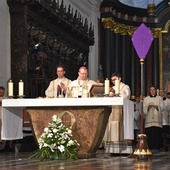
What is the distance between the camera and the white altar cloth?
10253 mm

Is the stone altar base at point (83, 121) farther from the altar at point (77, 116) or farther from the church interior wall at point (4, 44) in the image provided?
the church interior wall at point (4, 44)

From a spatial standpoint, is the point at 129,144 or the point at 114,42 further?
the point at 114,42

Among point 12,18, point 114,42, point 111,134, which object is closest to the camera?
point 111,134

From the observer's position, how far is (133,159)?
10695mm

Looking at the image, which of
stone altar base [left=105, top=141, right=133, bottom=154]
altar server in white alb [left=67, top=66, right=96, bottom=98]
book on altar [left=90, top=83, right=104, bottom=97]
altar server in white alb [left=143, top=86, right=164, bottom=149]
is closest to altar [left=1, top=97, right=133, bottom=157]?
book on altar [left=90, top=83, right=104, bottom=97]

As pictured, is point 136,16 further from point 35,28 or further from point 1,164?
point 1,164

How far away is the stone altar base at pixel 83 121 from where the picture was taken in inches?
419

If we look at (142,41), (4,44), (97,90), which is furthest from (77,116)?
(4,44)

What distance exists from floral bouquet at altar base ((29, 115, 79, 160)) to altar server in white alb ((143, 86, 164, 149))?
249 inches

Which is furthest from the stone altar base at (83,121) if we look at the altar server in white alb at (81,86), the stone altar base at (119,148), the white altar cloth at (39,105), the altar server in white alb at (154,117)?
the altar server in white alb at (154,117)

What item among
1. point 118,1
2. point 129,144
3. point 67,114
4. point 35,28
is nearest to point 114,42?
point 118,1

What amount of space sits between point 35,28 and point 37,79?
1426mm

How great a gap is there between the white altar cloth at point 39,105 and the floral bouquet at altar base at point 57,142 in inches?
13.6

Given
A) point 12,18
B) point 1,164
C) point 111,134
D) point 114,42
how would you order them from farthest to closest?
point 114,42 < point 12,18 < point 111,134 < point 1,164
